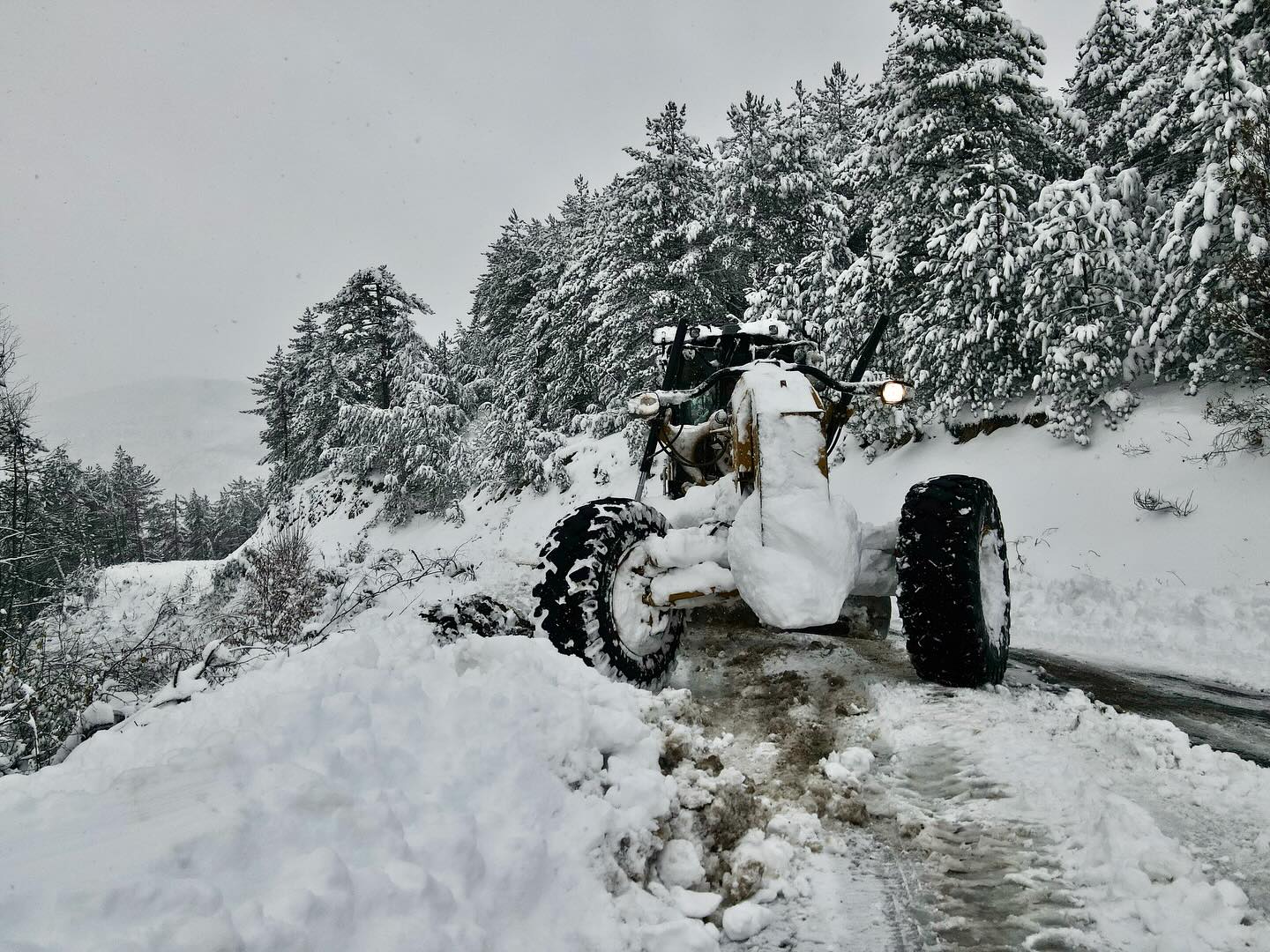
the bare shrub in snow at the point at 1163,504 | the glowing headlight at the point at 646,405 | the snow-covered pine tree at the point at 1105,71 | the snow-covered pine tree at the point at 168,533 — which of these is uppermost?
the snow-covered pine tree at the point at 1105,71

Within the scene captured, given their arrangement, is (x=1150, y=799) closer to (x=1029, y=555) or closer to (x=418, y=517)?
(x=1029, y=555)

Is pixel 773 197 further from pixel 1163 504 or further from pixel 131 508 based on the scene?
pixel 131 508

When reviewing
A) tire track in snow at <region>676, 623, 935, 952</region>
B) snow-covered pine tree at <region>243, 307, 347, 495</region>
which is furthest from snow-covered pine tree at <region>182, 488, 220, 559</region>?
tire track in snow at <region>676, 623, 935, 952</region>

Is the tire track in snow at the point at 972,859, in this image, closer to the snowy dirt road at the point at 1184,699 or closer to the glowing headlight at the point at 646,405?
the snowy dirt road at the point at 1184,699

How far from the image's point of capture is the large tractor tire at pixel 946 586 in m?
3.30

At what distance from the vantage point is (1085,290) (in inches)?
375

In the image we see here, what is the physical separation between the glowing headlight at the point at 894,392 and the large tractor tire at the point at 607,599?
5.17 feet

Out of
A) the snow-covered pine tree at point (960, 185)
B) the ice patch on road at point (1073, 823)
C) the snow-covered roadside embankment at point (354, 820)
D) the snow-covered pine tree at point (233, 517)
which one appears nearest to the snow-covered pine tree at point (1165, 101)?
the snow-covered pine tree at point (960, 185)

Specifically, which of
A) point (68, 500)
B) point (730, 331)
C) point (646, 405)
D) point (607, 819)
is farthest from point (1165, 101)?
point (68, 500)

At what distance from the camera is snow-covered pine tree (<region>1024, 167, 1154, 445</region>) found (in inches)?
363

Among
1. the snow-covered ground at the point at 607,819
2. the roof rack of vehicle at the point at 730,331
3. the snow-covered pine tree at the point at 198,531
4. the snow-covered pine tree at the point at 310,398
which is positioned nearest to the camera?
the snow-covered ground at the point at 607,819

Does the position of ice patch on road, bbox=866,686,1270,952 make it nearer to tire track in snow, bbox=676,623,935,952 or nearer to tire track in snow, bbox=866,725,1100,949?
tire track in snow, bbox=866,725,1100,949

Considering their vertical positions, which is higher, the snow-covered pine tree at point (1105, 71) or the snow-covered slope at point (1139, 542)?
the snow-covered pine tree at point (1105, 71)

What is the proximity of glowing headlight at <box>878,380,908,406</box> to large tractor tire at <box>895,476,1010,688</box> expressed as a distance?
21.1 inches
